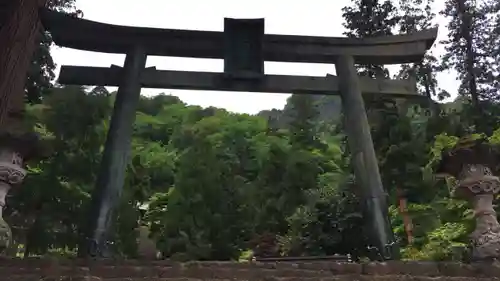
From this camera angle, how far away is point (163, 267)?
496 centimetres

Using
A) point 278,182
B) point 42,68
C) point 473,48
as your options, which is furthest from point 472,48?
point 42,68

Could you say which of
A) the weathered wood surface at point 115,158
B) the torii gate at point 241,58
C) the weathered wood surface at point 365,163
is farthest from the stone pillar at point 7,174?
the weathered wood surface at point 365,163

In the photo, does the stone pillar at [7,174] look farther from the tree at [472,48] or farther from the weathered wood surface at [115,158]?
the tree at [472,48]

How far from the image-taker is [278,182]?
1484 cm

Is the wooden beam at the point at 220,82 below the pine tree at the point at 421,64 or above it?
below

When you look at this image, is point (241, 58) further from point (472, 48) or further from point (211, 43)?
point (472, 48)

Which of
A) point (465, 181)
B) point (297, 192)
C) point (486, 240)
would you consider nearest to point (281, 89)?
point (465, 181)

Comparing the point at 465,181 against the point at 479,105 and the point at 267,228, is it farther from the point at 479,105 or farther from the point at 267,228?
the point at 479,105

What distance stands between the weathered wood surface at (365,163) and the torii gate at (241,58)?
15 millimetres

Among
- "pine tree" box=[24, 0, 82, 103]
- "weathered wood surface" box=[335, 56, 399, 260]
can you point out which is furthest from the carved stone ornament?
"pine tree" box=[24, 0, 82, 103]

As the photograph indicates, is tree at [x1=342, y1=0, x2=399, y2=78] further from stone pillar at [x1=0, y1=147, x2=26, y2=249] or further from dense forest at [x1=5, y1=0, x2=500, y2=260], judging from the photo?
stone pillar at [x1=0, y1=147, x2=26, y2=249]

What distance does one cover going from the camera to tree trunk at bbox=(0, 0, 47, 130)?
691 centimetres

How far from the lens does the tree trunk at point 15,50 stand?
6.91m

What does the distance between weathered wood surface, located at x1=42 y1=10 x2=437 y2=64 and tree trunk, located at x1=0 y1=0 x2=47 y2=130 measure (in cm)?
31
